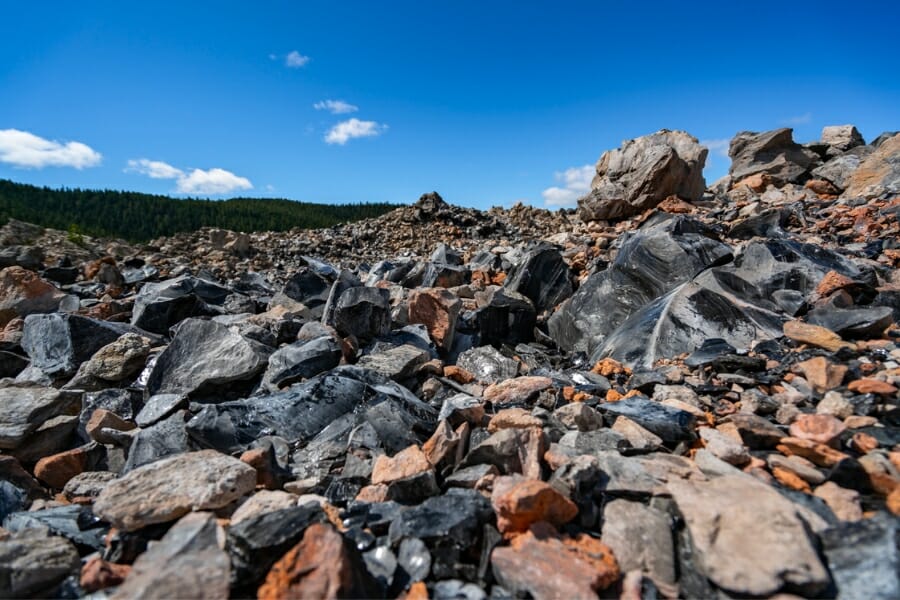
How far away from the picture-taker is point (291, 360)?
334 cm

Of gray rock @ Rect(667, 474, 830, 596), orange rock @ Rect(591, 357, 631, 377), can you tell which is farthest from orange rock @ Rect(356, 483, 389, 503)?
orange rock @ Rect(591, 357, 631, 377)

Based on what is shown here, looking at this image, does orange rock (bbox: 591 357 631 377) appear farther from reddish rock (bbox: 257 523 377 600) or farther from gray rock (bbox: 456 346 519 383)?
reddish rock (bbox: 257 523 377 600)

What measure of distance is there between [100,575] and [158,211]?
2130 inches

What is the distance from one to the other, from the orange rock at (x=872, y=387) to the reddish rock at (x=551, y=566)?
1756mm

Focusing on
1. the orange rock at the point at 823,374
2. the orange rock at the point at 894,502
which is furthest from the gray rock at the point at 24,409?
the orange rock at the point at 823,374

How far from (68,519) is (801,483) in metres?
3.15

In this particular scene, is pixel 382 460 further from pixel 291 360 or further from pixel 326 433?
pixel 291 360

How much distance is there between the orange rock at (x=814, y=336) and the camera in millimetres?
2855

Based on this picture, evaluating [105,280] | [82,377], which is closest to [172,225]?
[105,280]

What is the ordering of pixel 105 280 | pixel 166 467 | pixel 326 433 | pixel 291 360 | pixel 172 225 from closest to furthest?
pixel 166 467
pixel 326 433
pixel 291 360
pixel 105 280
pixel 172 225

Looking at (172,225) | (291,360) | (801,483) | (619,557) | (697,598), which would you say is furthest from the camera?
(172,225)

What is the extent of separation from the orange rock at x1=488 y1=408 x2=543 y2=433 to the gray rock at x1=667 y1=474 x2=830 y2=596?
0.78 metres

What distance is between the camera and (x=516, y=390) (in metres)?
2.89

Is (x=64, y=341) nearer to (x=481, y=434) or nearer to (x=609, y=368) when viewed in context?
(x=481, y=434)
